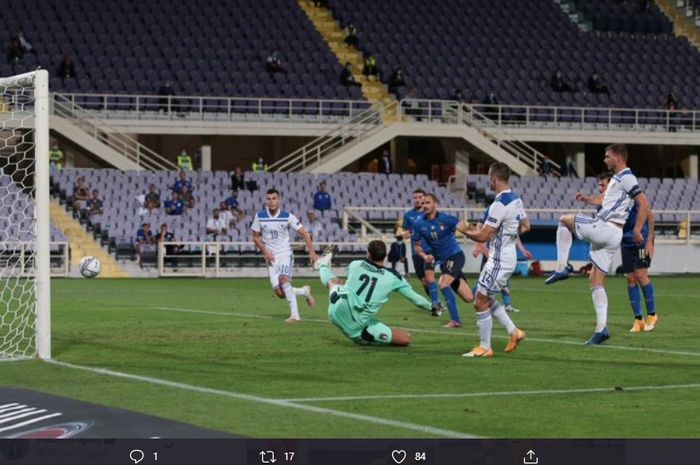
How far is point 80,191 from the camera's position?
41.6 m

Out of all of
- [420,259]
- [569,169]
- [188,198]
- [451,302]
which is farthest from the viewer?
[569,169]

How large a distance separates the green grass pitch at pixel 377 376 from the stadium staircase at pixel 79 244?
54.9ft

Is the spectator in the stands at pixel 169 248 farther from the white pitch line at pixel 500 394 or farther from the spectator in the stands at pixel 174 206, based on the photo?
the white pitch line at pixel 500 394

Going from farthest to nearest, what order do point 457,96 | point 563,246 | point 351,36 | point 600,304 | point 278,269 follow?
point 351,36 → point 457,96 → point 278,269 → point 563,246 → point 600,304

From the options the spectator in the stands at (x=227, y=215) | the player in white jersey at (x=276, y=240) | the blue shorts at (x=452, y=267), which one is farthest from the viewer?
the spectator in the stands at (x=227, y=215)

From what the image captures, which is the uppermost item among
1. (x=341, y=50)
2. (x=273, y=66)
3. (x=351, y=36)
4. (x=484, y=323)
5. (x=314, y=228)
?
(x=351, y=36)

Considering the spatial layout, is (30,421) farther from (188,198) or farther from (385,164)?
(385,164)

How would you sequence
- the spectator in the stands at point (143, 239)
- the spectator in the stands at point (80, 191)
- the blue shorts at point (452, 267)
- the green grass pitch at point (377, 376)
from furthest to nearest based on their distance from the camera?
the spectator in the stands at point (80, 191) < the spectator in the stands at point (143, 239) < the blue shorts at point (452, 267) < the green grass pitch at point (377, 376)

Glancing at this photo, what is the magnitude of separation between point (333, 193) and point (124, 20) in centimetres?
1030

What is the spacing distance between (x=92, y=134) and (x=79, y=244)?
19.5ft

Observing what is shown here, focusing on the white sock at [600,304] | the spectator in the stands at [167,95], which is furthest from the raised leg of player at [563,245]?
the spectator in the stands at [167,95]

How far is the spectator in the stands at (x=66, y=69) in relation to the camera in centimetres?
4562

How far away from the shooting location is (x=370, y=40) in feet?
176

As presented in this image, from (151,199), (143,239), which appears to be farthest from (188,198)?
(143,239)
